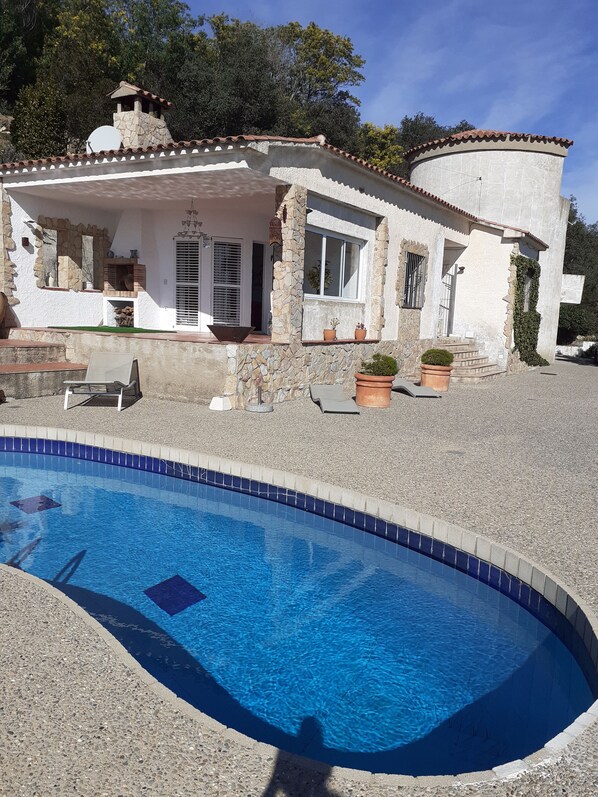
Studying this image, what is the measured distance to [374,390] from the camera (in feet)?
39.2

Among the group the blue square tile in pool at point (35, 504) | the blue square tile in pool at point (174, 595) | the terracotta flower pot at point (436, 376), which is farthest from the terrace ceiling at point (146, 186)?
the blue square tile in pool at point (174, 595)

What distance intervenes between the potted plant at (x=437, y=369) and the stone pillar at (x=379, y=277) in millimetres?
1405

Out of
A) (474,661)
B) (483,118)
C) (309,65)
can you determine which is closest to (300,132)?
(309,65)

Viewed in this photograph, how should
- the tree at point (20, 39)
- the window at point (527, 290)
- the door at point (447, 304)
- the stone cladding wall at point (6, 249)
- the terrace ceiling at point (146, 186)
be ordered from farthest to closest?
1. the tree at point (20, 39)
2. the window at point (527, 290)
3. the door at point (447, 304)
4. the stone cladding wall at point (6, 249)
5. the terrace ceiling at point (146, 186)

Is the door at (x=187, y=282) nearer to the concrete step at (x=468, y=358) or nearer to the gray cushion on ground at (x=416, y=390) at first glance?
the gray cushion on ground at (x=416, y=390)

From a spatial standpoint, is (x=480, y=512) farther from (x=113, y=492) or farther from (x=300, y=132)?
(x=300, y=132)

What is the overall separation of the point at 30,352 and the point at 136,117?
7.50 m

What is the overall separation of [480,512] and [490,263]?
50.3 feet

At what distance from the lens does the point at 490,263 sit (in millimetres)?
19391

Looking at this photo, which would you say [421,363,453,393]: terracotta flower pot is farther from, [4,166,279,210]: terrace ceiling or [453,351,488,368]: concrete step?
[4,166,279,210]: terrace ceiling

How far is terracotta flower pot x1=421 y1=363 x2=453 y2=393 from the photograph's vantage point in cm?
1478

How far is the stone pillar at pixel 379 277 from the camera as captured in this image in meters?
14.3

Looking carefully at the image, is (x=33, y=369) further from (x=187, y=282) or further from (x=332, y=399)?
(x=332, y=399)

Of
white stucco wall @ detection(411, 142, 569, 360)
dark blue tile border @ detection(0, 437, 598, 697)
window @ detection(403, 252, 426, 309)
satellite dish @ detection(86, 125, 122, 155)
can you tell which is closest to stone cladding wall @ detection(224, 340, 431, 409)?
window @ detection(403, 252, 426, 309)
